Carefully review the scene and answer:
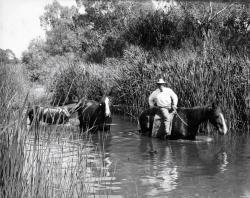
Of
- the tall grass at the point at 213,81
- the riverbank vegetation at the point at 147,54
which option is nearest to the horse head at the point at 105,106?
the riverbank vegetation at the point at 147,54

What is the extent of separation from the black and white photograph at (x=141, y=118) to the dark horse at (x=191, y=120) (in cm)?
3

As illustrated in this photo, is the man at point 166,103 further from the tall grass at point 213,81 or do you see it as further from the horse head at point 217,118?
the horse head at point 217,118

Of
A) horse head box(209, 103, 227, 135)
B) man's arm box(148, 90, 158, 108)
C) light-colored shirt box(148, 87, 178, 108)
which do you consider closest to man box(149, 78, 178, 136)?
light-colored shirt box(148, 87, 178, 108)

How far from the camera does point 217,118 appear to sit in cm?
1355

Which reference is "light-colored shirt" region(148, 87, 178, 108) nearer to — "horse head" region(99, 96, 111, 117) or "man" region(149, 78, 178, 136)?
"man" region(149, 78, 178, 136)

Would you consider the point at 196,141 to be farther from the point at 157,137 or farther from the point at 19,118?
the point at 19,118

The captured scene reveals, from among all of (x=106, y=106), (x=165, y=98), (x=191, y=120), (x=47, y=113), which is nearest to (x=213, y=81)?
(x=165, y=98)

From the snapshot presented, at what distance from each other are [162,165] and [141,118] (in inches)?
214

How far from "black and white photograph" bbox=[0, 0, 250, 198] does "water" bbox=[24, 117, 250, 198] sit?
2 cm

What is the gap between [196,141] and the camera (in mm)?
14539

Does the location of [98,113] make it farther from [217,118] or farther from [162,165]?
[162,165]

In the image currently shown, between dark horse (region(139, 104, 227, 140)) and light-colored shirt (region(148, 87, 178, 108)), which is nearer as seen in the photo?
dark horse (region(139, 104, 227, 140))

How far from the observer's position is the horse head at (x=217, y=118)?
43.7ft

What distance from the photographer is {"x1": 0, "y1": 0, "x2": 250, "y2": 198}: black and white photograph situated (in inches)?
199
